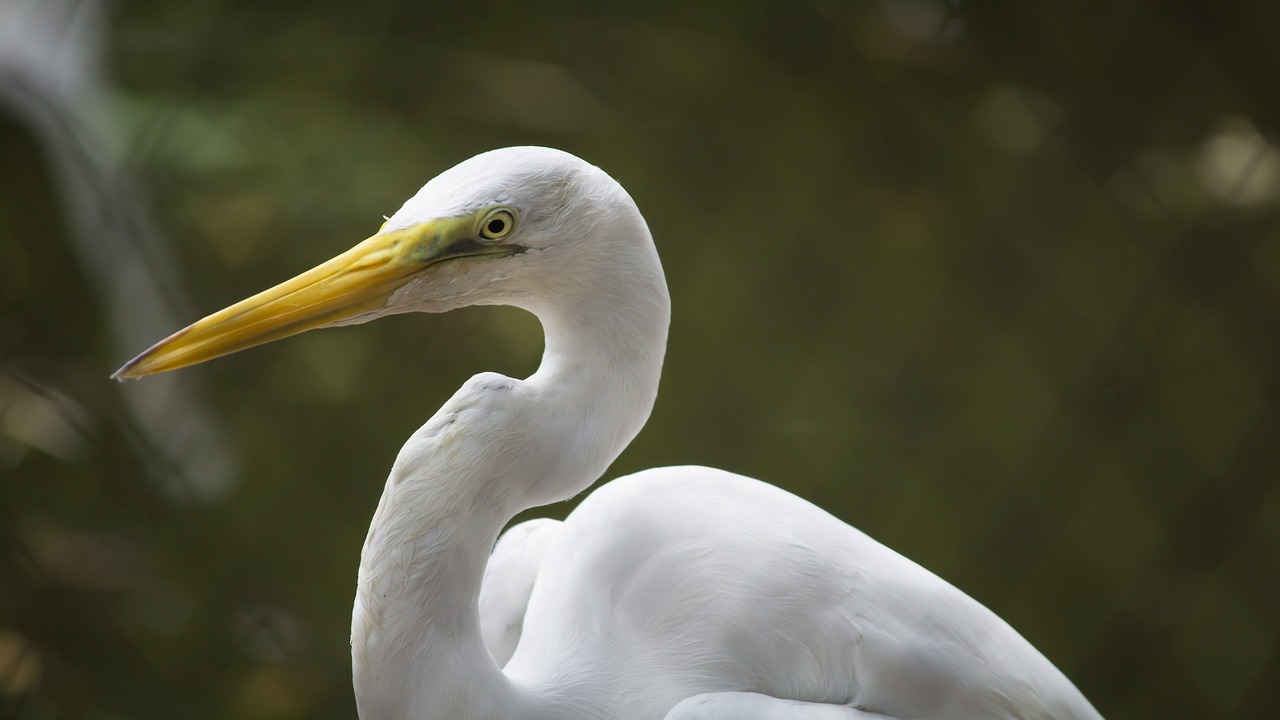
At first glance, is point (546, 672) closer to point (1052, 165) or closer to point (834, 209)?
point (834, 209)

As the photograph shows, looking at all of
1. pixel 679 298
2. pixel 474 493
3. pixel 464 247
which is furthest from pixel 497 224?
pixel 679 298

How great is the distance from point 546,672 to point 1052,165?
1.32 meters

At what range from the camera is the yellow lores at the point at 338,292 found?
59cm

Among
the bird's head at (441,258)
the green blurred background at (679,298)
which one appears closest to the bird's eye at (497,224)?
the bird's head at (441,258)

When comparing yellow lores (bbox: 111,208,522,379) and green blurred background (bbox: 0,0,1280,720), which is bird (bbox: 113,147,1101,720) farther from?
green blurred background (bbox: 0,0,1280,720)

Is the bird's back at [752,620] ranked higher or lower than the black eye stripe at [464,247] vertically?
lower

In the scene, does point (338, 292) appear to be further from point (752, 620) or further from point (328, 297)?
point (752, 620)

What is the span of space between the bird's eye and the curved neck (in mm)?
63

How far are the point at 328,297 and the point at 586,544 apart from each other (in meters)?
0.27

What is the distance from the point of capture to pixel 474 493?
0.61 metres

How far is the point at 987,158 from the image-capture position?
169cm

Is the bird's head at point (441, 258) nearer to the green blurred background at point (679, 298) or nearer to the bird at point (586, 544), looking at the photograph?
the bird at point (586, 544)

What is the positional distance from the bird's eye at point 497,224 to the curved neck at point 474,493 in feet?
0.21

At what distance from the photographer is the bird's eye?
60 cm
